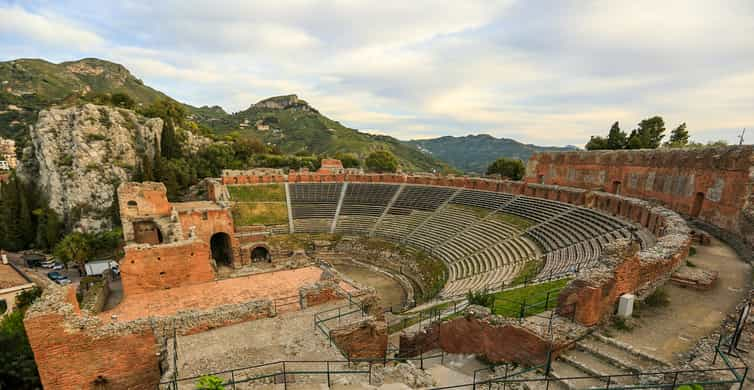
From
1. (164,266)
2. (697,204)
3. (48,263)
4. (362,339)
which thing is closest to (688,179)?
(697,204)

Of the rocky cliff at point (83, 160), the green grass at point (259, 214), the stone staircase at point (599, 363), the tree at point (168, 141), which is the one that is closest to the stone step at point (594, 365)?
the stone staircase at point (599, 363)

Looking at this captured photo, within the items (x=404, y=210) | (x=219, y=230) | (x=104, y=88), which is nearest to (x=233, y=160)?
(x=219, y=230)

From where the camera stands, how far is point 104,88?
10500cm

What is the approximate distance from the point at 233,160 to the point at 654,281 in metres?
51.6

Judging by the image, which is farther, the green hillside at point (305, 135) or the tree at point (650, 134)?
the green hillside at point (305, 135)

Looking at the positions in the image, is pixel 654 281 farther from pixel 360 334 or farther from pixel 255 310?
pixel 255 310

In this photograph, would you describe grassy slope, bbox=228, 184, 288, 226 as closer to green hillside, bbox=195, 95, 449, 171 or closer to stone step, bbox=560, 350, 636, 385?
stone step, bbox=560, 350, 636, 385

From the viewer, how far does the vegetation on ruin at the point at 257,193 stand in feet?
105

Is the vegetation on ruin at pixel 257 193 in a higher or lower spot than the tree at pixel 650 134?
lower

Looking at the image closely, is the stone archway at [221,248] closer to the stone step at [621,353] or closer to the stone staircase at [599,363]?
the stone staircase at [599,363]

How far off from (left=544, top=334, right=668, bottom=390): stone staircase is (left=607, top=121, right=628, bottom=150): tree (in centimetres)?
4003

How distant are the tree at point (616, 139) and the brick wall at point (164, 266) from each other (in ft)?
147

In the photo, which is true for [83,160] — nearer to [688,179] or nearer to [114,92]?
→ [688,179]

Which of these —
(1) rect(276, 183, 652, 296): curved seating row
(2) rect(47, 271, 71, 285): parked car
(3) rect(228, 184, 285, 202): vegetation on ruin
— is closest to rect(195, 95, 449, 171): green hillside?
(3) rect(228, 184, 285, 202): vegetation on ruin
